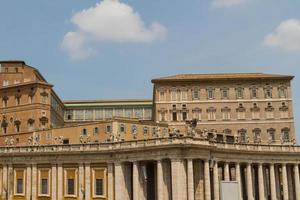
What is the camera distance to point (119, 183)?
63.4 m

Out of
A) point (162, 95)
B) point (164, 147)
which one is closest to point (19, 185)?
point (164, 147)

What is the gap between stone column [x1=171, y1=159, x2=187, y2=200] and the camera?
59031 mm

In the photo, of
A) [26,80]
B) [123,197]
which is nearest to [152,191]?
[123,197]

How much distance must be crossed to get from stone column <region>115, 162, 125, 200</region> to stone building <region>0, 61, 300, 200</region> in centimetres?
13

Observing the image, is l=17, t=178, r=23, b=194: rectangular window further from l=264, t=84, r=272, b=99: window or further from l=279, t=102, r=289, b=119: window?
l=279, t=102, r=289, b=119: window

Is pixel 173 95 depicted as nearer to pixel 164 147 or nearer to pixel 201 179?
pixel 201 179

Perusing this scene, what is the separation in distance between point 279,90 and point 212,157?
157 feet

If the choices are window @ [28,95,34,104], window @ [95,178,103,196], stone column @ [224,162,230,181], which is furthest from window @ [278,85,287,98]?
window @ [95,178,103,196]

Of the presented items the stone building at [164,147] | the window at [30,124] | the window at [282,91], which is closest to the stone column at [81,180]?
the stone building at [164,147]

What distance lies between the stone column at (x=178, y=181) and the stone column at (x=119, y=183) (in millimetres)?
7624

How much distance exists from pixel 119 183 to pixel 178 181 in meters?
8.55

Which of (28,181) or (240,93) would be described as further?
(240,93)

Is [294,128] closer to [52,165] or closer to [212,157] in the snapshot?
[212,157]

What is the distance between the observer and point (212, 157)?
2501 inches
